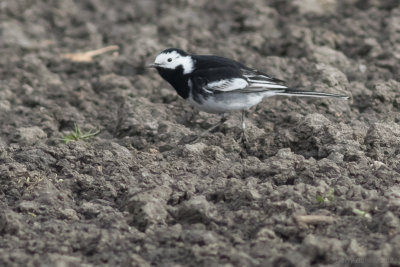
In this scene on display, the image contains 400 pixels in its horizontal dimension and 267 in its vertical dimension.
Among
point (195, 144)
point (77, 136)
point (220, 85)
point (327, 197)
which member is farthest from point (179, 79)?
point (327, 197)

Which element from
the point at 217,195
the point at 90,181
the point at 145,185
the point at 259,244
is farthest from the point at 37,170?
the point at 259,244

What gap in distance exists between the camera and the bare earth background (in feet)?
15.1

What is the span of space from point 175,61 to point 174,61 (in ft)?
0.04

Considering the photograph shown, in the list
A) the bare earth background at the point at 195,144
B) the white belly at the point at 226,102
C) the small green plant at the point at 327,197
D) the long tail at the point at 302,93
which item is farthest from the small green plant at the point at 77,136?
the small green plant at the point at 327,197

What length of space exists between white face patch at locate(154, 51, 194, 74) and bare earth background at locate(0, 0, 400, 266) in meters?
0.59

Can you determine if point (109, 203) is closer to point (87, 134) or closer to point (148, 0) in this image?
point (87, 134)

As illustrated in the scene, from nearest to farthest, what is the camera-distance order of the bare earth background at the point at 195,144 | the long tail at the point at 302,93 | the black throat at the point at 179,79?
the bare earth background at the point at 195,144
the long tail at the point at 302,93
the black throat at the point at 179,79

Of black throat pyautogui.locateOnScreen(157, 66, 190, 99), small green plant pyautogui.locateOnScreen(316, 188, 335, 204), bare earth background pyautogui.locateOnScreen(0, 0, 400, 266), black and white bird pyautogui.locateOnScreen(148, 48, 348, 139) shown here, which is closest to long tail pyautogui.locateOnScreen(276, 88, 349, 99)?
black and white bird pyautogui.locateOnScreen(148, 48, 348, 139)

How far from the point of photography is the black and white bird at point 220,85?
22.6ft

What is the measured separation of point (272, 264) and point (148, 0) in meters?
8.18

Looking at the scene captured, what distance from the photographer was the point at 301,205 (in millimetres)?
5047

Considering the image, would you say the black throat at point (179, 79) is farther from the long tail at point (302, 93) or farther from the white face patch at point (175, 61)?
the long tail at point (302, 93)

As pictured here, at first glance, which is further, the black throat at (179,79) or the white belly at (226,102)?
the black throat at (179,79)

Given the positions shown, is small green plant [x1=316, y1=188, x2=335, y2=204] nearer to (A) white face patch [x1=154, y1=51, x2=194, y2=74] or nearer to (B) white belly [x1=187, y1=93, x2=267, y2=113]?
(B) white belly [x1=187, y1=93, x2=267, y2=113]
